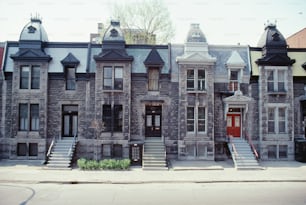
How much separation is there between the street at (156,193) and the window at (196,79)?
909 cm

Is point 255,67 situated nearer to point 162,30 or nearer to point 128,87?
point 128,87

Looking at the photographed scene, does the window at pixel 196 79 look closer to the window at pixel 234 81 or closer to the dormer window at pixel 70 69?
the window at pixel 234 81

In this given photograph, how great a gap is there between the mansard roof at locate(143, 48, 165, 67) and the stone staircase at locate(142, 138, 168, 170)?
20.8 ft

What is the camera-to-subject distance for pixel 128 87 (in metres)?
20.9

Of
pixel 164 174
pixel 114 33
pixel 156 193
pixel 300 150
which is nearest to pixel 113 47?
pixel 114 33

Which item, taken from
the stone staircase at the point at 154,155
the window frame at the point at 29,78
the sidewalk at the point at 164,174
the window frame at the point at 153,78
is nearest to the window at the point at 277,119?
the sidewalk at the point at 164,174

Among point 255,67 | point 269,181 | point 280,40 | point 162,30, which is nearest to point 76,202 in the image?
point 269,181

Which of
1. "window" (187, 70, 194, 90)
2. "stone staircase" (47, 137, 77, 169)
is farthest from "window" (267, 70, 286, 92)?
"stone staircase" (47, 137, 77, 169)

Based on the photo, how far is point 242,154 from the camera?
64.8ft

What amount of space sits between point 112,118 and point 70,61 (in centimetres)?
599

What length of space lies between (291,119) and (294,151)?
2.75 metres

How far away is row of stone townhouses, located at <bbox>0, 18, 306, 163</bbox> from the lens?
2081 centimetres

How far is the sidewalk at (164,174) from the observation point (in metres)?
15.0

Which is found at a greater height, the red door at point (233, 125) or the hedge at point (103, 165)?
the red door at point (233, 125)
